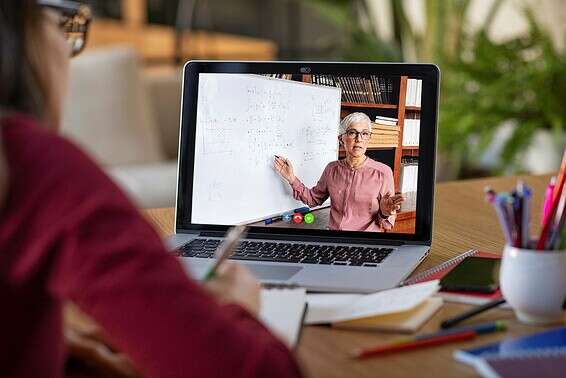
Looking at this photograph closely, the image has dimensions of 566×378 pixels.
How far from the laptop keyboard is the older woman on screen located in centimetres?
4

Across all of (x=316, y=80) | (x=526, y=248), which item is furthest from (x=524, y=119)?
(x=526, y=248)

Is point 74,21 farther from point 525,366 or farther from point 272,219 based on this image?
point 525,366

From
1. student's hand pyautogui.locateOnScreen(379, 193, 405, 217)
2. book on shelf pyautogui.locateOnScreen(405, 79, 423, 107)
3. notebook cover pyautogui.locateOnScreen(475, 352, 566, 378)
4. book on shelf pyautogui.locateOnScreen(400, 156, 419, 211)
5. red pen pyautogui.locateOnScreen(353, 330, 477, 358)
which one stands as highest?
book on shelf pyautogui.locateOnScreen(405, 79, 423, 107)

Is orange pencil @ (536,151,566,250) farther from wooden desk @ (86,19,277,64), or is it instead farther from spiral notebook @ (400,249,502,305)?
wooden desk @ (86,19,277,64)

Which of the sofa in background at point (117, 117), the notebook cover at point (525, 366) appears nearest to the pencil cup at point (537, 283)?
the notebook cover at point (525, 366)

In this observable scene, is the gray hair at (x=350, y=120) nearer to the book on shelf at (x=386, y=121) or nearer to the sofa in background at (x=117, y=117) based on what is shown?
the book on shelf at (x=386, y=121)

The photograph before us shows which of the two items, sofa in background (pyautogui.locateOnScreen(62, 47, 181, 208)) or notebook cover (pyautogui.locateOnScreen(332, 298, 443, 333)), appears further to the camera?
sofa in background (pyautogui.locateOnScreen(62, 47, 181, 208))

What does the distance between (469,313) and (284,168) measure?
402mm

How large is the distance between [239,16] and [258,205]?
531 centimetres

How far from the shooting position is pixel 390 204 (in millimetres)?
1196

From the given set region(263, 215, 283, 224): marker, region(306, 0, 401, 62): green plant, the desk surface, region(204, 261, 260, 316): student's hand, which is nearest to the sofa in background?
region(306, 0, 401, 62): green plant

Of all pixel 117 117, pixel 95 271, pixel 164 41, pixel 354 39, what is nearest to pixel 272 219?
pixel 95 271

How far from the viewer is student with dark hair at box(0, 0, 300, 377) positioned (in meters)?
0.61

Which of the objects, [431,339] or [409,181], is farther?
[409,181]
